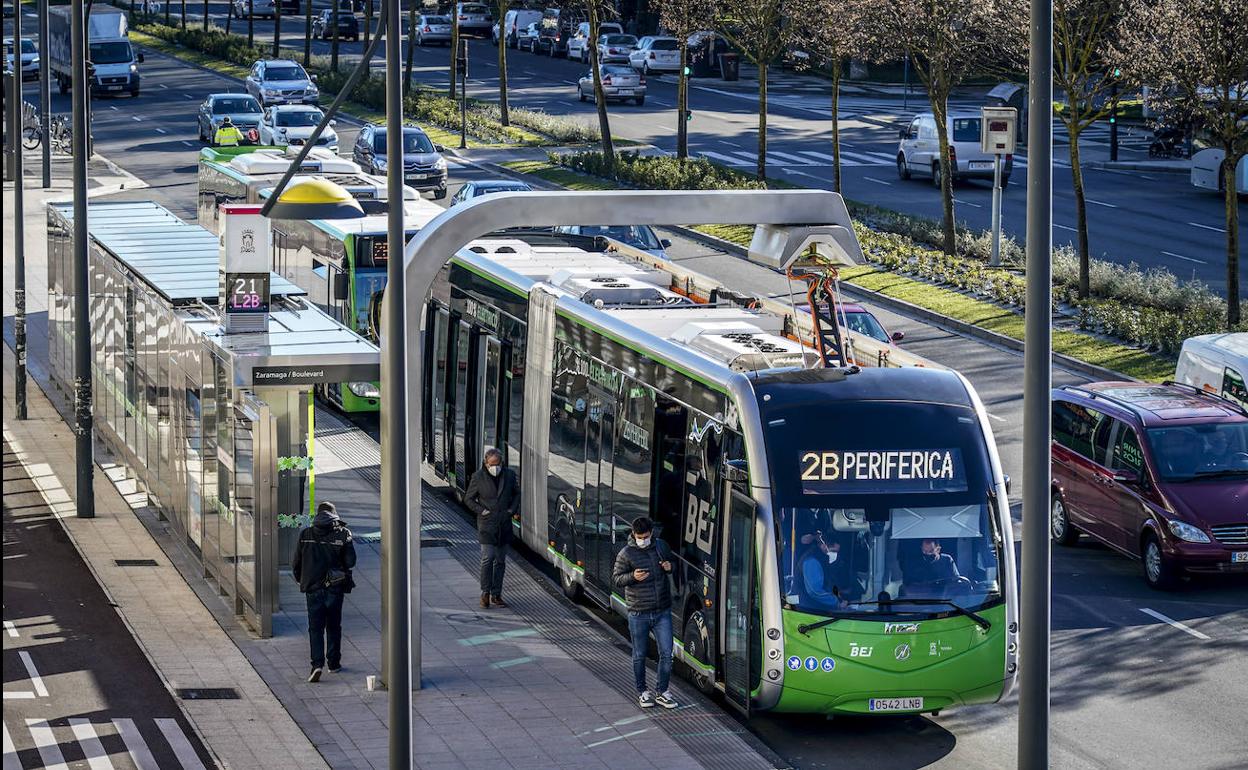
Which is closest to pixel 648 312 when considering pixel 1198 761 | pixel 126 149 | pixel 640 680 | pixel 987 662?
pixel 640 680

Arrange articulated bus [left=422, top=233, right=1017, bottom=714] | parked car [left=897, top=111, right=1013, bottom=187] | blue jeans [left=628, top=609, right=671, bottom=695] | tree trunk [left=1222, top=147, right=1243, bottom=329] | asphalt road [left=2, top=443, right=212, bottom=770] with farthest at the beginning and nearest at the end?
parked car [left=897, top=111, right=1013, bottom=187] → tree trunk [left=1222, top=147, right=1243, bottom=329] → blue jeans [left=628, top=609, right=671, bottom=695] → articulated bus [left=422, top=233, right=1017, bottom=714] → asphalt road [left=2, top=443, right=212, bottom=770]

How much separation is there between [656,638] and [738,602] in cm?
104

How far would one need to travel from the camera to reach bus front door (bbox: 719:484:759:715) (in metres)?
14.4

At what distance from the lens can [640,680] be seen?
1552cm

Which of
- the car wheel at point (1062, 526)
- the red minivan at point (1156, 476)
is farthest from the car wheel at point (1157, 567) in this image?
the car wheel at point (1062, 526)

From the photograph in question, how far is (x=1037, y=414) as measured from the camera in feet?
35.5

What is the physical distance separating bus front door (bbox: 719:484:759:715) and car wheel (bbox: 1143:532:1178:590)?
20.4 feet

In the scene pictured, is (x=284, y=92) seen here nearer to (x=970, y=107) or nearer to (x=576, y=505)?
(x=970, y=107)

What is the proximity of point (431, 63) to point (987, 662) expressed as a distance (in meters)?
66.2

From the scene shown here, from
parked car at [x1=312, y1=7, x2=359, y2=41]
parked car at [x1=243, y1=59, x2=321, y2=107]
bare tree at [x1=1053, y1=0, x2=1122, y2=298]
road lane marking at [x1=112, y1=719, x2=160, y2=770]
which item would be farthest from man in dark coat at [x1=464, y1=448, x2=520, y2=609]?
parked car at [x1=312, y1=7, x2=359, y2=41]

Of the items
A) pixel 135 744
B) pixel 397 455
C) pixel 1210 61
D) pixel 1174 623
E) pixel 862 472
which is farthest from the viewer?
pixel 1210 61

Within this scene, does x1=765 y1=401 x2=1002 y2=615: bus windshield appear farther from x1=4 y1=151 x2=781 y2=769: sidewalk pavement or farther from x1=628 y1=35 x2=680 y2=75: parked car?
x1=628 y1=35 x2=680 y2=75: parked car

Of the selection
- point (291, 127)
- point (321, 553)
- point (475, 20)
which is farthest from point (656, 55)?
point (321, 553)

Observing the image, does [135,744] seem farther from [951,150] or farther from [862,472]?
[951,150]
